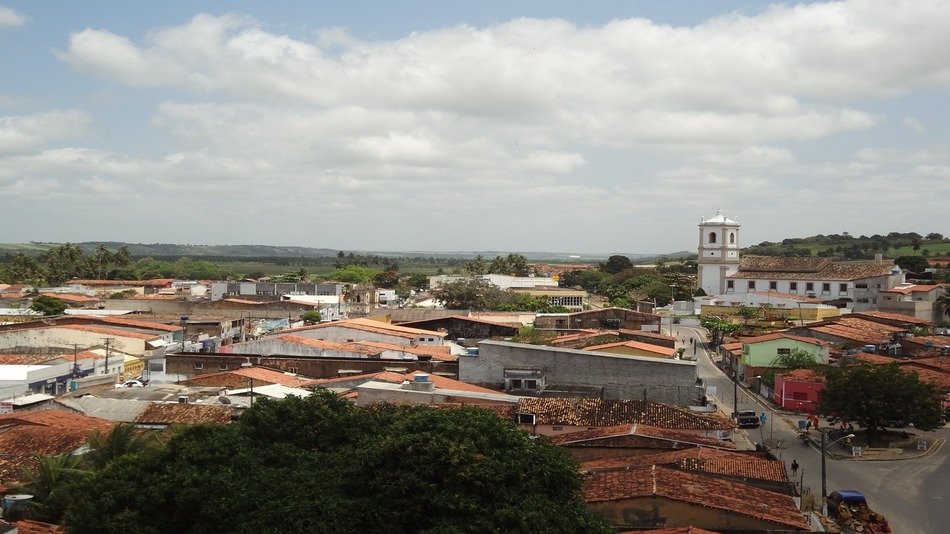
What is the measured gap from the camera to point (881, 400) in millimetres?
31797

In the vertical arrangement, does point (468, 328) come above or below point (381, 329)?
below

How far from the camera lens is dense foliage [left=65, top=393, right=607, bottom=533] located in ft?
45.5

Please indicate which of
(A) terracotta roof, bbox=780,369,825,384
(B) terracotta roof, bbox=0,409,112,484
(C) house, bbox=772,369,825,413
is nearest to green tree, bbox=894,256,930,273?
(A) terracotta roof, bbox=780,369,825,384

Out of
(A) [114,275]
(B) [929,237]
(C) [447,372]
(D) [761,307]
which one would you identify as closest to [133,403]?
(C) [447,372]

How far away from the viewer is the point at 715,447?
23.4 m

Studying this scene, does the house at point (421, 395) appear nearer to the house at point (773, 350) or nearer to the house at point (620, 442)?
the house at point (620, 442)

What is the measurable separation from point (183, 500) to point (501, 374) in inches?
716

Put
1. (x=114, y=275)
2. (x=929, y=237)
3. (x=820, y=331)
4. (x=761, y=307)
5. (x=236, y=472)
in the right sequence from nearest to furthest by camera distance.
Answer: (x=236, y=472)
(x=820, y=331)
(x=761, y=307)
(x=114, y=275)
(x=929, y=237)

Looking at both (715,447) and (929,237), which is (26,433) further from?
(929,237)

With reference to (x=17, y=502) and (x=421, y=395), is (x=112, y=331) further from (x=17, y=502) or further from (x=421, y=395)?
(x=17, y=502)

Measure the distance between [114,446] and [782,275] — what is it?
254 feet

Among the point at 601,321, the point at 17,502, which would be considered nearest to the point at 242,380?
the point at 17,502

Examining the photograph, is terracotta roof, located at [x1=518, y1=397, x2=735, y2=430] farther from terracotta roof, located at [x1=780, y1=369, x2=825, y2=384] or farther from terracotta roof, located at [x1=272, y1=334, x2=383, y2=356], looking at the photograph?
terracotta roof, located at [x1=272, y1=334, x2=383, y2=356]

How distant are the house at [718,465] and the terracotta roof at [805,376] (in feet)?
61.3
